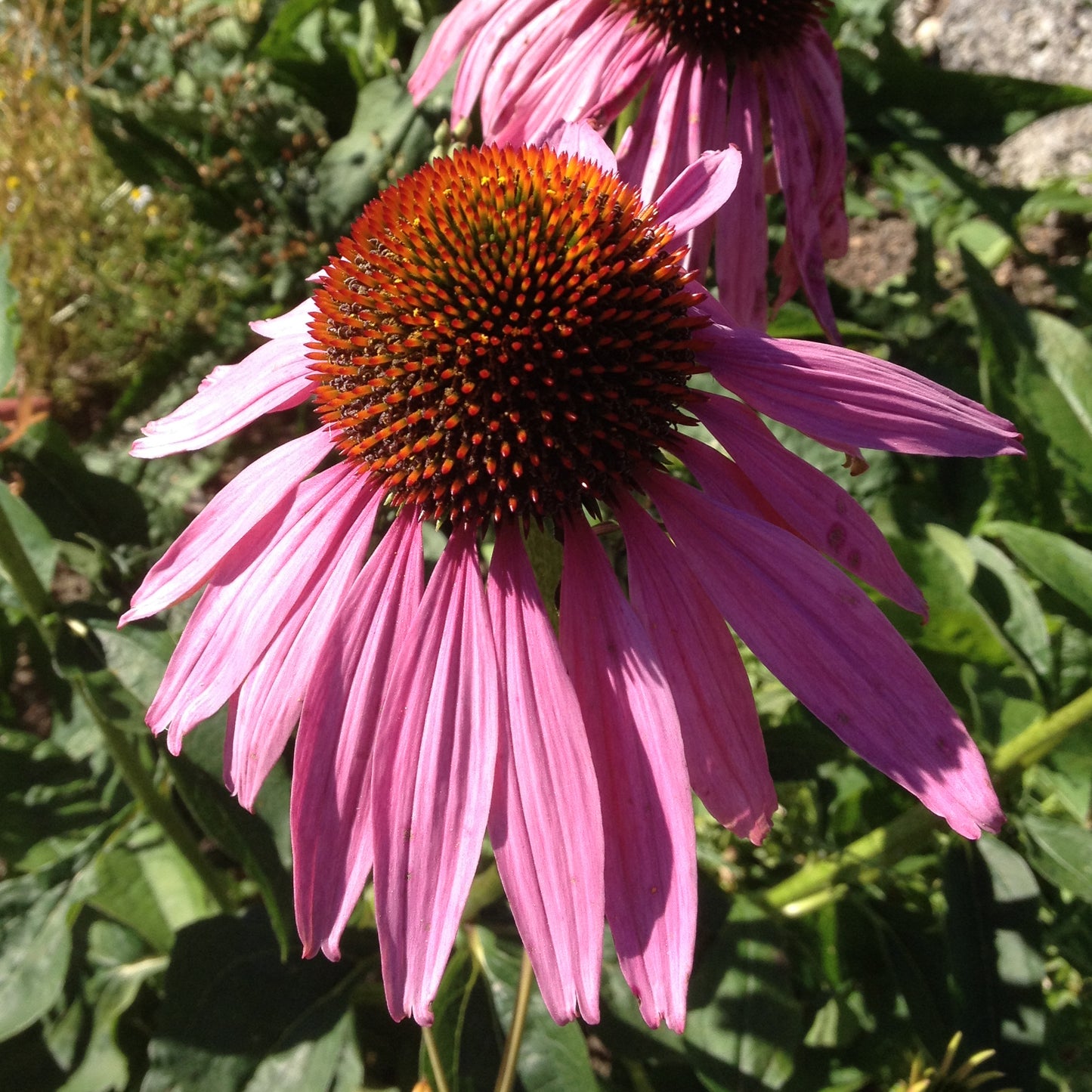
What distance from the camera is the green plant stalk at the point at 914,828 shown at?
1.03 meters

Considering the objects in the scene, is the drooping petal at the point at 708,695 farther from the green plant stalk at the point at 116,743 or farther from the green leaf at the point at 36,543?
the green leaf at the point at 36,543

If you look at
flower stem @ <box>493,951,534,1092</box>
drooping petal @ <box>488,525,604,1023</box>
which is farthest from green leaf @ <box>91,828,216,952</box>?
drooping petal @ <box>488,525,604,1023</box>

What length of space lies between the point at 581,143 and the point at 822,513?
52 cm

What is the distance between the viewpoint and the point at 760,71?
1.24 metres

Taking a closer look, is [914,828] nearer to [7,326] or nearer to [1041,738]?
[1041,738]

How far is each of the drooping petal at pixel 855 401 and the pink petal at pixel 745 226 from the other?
39 cm

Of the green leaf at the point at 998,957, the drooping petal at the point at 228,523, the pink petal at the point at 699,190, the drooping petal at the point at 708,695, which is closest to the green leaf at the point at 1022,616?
the green leaf at the point at 998,957

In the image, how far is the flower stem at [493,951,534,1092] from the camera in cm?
93

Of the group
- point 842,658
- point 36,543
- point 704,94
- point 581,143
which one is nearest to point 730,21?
point 704,94

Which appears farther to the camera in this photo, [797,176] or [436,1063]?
[797,176]

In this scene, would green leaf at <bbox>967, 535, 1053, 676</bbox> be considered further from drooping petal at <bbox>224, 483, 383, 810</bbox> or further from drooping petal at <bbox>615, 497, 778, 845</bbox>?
drooping petal at <bbox>224, 483, 383, 810</bbox>

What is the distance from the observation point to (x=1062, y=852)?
1066 millimetres

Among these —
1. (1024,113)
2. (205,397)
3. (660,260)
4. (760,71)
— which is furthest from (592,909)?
(1024,113)

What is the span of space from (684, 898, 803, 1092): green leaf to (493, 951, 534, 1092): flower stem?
0.20 meters
